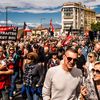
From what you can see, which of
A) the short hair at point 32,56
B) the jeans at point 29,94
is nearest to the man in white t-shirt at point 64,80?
the short hair at point 32,56

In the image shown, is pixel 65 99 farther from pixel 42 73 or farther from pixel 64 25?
pixel 64 25

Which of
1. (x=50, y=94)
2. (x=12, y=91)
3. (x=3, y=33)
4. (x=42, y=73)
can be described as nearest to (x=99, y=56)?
(x=42, y=73)

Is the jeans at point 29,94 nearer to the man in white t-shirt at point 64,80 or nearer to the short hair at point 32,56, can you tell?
the short hair at point 32,56

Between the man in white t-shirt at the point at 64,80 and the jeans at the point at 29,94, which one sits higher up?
the man in white t-shirt at the point at 64,80

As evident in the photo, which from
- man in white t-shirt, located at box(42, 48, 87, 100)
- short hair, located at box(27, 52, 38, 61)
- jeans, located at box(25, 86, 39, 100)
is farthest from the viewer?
jeans, located at box(25, 86, 39, 100)

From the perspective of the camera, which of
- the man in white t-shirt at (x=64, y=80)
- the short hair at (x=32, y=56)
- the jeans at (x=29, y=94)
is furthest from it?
the jeans at (x=29, y=94)

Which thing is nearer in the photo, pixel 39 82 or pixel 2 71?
pixel 2 71

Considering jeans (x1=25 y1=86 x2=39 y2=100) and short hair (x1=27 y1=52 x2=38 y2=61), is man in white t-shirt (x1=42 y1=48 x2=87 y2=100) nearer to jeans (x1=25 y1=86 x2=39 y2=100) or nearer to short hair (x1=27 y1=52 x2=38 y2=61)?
short hair (x1=27 y1=52 x2=38 y2=61)

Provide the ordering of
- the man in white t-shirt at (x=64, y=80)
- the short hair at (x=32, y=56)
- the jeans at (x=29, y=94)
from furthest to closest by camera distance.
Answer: the jeans at (x=29, y=94), the short hair at (x=32, y=56), the man in white t-shirt at (x=64, y=80)

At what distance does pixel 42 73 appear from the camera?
804 cm

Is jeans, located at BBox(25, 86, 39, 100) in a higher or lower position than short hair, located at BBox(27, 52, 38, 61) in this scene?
lower

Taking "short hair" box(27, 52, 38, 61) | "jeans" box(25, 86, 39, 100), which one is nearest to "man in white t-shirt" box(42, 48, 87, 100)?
"short hair" box(27, 52, 38, 61)

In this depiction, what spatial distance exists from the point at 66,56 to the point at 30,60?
3.22m

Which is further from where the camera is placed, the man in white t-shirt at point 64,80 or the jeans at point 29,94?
the jeans at point 29,94
